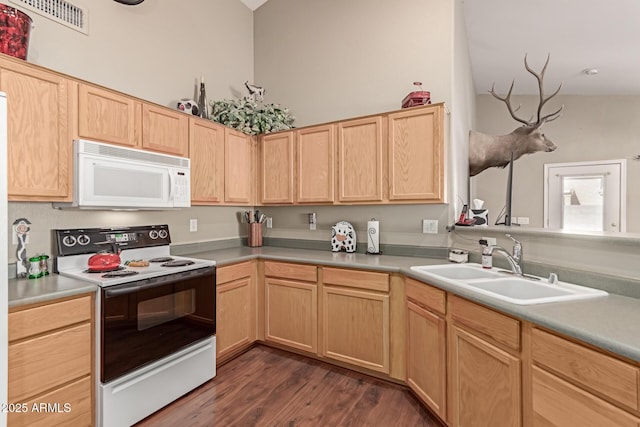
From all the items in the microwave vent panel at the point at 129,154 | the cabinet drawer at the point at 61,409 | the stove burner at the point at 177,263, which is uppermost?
the microwave vent panel at the point at 129,154

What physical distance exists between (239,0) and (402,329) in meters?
4.05

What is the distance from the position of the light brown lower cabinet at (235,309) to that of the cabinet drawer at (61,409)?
93 cm

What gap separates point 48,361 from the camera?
1.50 metres

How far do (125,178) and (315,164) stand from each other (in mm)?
1588

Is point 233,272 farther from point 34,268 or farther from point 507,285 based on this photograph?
point 507,285

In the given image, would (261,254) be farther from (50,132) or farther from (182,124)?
(50,132)

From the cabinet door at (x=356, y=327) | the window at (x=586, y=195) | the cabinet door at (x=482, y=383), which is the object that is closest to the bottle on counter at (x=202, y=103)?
the cabinet door at (x=356, y=327)

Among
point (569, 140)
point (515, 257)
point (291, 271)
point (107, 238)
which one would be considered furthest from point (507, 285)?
point (569, 140)

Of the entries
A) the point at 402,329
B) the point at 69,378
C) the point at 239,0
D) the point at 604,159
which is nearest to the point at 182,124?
the point at 69,378

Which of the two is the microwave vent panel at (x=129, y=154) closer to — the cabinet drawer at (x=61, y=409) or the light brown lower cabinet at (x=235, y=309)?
the light brown lower cabinet at (x=235, y=309)

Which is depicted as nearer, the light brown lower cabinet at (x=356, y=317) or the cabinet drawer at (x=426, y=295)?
the cabinet drawer at (x=426, y=295)

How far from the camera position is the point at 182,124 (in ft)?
8.36

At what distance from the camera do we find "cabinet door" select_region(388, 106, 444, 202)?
2357 mm

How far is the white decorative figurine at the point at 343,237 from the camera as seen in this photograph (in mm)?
2965
